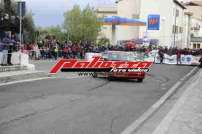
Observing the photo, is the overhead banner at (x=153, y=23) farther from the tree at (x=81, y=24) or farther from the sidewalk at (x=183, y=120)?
the sidewalk at (x=183, y=120)

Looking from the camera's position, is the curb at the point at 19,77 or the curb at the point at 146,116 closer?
the curb at the point at 146,116

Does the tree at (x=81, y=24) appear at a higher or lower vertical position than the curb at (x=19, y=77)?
higher

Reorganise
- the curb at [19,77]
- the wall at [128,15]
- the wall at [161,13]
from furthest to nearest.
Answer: the wall at [128,15] < the wall at [161,13] < the curb at [19,77]

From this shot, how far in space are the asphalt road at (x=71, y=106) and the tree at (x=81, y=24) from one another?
212 ft

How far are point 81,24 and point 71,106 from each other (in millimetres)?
75457

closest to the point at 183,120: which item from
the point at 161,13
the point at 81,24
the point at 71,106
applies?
the point at 71,106

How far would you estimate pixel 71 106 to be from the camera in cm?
1447

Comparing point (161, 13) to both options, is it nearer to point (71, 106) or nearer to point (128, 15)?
point (128, 15)

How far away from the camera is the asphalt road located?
432 inches

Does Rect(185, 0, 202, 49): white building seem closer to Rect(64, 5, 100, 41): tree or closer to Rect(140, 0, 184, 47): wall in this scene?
Rect(140, 0, 184, 47): wall

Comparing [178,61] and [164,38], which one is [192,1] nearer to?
[164,38]

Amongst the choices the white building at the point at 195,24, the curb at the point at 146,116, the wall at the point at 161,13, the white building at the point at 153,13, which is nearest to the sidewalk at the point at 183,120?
the curb at the point at 146,116

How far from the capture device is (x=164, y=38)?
311ft

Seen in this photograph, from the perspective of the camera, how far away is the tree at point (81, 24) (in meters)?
87.2
